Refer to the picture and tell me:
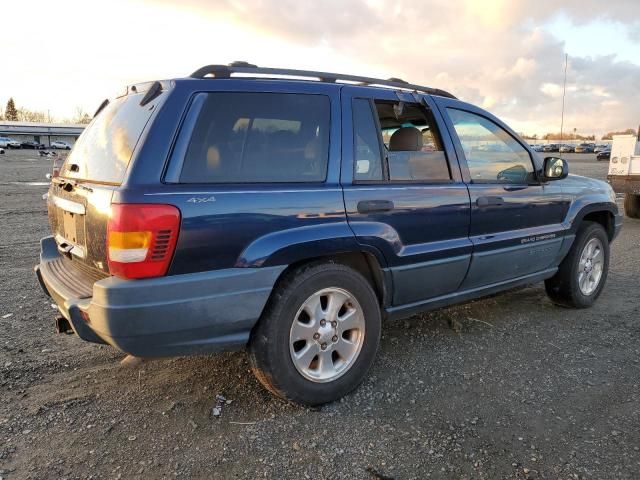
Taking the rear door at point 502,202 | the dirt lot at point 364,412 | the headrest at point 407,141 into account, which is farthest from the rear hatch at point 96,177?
the rear door at point 502,202

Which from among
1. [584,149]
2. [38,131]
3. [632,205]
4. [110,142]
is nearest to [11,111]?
[38,131]

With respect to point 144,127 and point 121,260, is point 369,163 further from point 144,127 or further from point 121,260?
point 121,260

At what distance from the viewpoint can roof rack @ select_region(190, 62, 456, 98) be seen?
2.83 meters

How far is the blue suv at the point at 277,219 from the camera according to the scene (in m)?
2.44

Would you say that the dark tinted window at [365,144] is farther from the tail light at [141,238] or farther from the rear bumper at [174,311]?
the tail light at [141,238]

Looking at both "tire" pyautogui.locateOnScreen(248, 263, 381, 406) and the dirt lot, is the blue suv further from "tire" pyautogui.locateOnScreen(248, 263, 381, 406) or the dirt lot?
the dirt lot

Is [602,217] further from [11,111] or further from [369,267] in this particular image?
[11,111]

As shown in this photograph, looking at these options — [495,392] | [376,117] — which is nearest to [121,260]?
[376,117]

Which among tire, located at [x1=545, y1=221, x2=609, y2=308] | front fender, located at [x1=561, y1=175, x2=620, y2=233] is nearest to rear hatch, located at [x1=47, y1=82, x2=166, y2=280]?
front fender, located at [x1=561, y1=175, x2=620, y2=233]

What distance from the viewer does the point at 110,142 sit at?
2.90 metres

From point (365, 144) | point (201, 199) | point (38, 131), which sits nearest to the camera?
point (201, 199)

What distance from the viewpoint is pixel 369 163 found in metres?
3.21

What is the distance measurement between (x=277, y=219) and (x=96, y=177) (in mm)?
1073

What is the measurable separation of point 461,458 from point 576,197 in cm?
311
